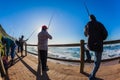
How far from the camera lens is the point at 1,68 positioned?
6.57 metres

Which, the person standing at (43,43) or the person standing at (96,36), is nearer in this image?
the person standing at (96,36)

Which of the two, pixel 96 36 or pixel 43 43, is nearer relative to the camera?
pixel 96 36

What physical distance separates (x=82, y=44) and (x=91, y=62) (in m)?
3.08

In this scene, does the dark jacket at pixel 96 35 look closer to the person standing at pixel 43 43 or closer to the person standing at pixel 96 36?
the person standing at pixel 96 36

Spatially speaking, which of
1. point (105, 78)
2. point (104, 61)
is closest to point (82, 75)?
point (105, 78)

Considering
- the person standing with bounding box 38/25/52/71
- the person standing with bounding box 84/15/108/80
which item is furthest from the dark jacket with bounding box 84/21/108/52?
the person standing with bounding box 38/25/52/71

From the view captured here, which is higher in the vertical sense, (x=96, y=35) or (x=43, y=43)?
(x=96, y=35)

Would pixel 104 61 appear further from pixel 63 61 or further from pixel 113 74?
pixel 113 74

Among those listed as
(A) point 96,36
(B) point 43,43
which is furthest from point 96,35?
(B) point 43,43

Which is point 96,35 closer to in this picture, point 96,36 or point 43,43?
point 96,36

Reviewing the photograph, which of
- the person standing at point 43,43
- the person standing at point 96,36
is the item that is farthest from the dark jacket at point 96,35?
the person standing at point 43,43

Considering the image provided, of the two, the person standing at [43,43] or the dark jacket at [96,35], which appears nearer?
the dark jacket at [96,35]

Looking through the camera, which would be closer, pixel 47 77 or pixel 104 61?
pixel 47 77

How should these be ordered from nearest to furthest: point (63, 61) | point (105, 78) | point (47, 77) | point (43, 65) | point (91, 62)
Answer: point (105, 78) → point (47, 77) → point (43, 65) → point (91, 62) → point (63, 61)
